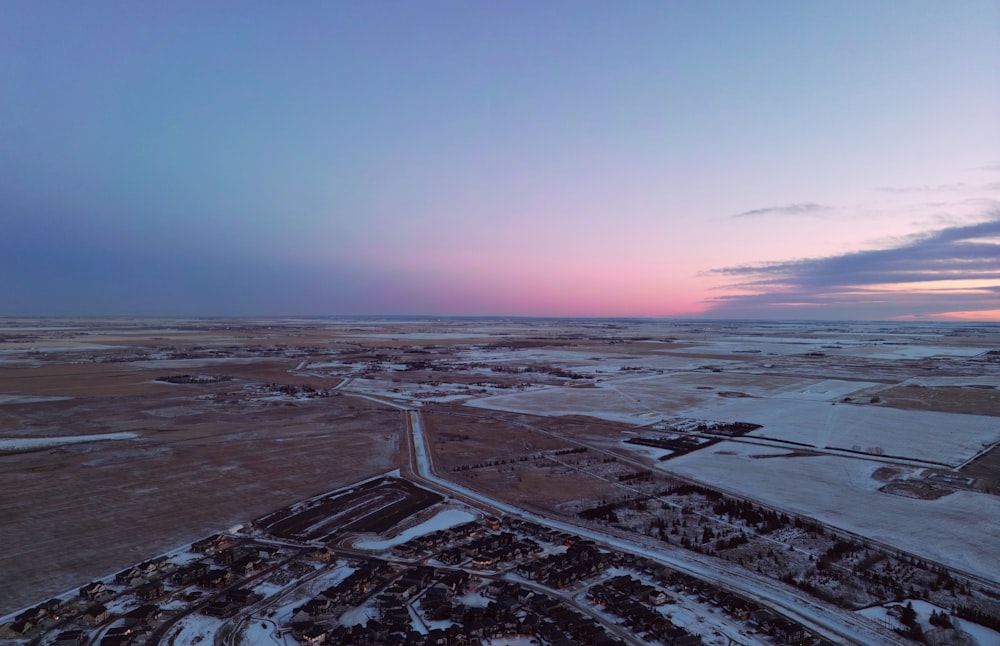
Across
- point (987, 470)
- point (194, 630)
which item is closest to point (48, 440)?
point (194, 630)

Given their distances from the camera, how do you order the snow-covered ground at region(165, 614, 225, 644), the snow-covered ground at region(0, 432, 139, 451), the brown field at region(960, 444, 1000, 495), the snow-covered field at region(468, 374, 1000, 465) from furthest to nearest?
1. the snow-covered field at region(468, 374, 1000, 465)
2. the snow-covered ground at region(0, 432, 139, 451)
3. the brown field at region(960, 444, 1000, 495)
4. the snow-covered ground at region(165, 614, 225, 644)

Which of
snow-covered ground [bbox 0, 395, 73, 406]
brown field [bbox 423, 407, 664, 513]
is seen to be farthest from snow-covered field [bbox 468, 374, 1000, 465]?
snow-covered ground [bbox 0, 395, 73, 406]

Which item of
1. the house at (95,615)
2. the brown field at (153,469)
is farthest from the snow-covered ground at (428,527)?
the house at (95,615)

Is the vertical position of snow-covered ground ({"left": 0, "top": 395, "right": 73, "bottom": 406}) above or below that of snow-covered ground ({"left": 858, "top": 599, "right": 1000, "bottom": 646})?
above

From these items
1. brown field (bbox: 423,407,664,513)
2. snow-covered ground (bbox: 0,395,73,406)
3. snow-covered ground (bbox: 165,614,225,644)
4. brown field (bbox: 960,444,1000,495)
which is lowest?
brown field (bbox: 960,444,1000,495)

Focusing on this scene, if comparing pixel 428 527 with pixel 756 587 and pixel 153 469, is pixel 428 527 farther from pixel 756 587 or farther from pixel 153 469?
pixel 153 469

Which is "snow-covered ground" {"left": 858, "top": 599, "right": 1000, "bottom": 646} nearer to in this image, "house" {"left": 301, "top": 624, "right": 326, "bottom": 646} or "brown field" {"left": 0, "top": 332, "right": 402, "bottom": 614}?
"house" {"left": 301, "top": 624, "right": 326, "bottom": 646}

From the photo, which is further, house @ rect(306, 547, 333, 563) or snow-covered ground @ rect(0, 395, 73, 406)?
snow-covered ground @ rect(0, 395, 73, 406)
